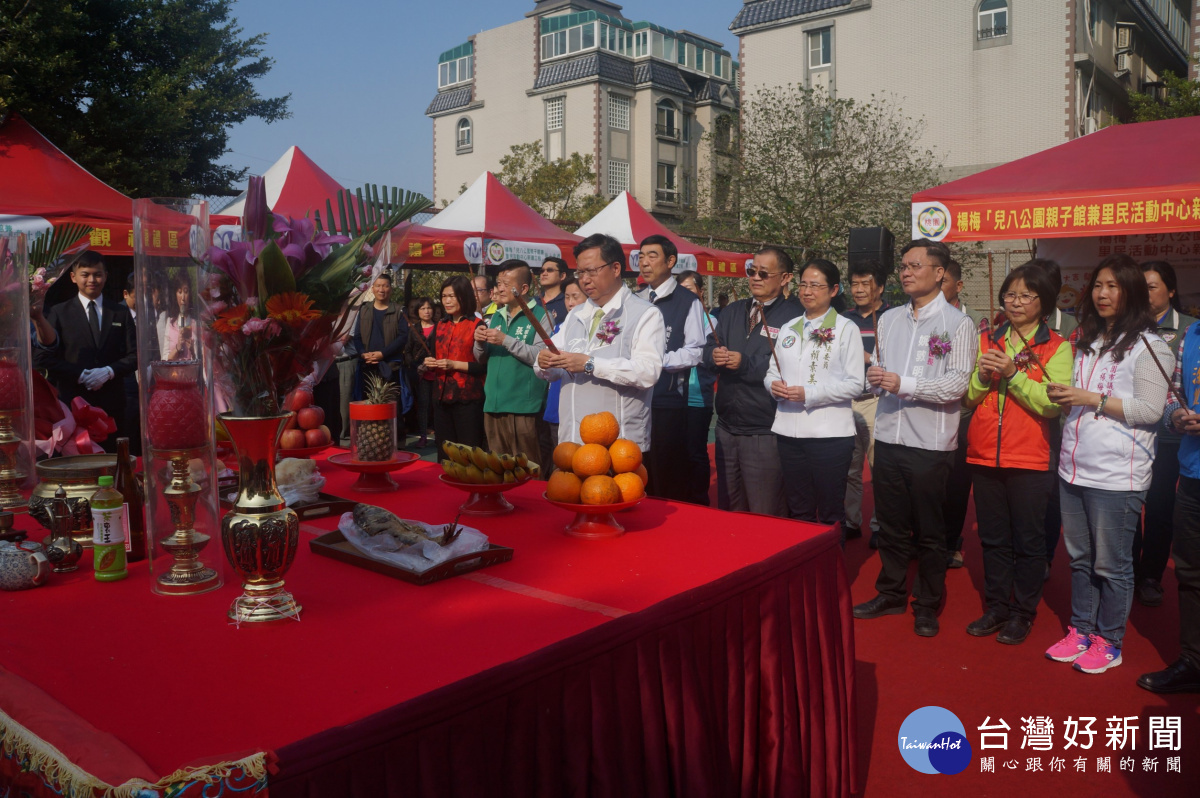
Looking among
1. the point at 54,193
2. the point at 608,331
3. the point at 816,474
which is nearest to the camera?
the point at 608,331

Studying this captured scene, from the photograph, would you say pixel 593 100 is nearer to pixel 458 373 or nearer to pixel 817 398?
pixel 458 373

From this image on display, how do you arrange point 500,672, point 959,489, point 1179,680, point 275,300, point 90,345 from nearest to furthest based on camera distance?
point 500,672 < point 275,300 < point 1179,680 < point 959,489 < point 90,345

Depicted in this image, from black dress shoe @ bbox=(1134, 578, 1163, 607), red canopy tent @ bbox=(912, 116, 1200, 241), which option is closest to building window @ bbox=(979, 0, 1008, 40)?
red canopy tent @ bbox=(912, 116, 1200, 241)

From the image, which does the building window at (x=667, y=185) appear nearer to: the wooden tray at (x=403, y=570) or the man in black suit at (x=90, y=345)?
the man in black suit at (x=90, y=345)

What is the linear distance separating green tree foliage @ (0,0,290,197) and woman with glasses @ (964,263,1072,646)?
10.0 m

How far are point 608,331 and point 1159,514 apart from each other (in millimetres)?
2584

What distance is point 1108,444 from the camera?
284cm

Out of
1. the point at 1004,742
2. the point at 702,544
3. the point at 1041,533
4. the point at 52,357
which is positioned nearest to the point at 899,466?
the point at 1041,533

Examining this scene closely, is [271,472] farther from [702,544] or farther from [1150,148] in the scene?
[1150,148]

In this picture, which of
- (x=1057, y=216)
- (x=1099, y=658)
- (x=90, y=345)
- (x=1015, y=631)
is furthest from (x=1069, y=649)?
(x=90, y=345)

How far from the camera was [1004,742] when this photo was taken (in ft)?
8.22

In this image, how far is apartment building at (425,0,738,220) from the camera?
2992cm

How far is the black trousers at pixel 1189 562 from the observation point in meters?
Answer: 2.76

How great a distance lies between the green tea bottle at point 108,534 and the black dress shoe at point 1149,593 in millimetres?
3922
